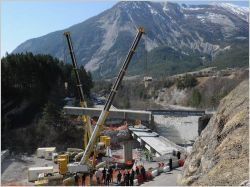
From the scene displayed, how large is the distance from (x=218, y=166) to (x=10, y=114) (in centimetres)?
3406

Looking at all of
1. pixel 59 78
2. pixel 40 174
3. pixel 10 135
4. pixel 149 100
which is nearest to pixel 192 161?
pixel 40 174

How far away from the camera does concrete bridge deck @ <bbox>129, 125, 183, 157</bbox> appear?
28422mm

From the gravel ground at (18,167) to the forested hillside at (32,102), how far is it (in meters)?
4.99

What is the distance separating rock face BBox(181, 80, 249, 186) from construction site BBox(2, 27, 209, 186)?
2.84 m

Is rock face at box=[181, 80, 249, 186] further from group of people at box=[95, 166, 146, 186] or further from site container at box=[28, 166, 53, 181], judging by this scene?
site container at box=[28, 166, 53, 181]

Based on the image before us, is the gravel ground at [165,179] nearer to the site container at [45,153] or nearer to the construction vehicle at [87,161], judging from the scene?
the construction vehicle at [87,161]

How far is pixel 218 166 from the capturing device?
13414 millimetres

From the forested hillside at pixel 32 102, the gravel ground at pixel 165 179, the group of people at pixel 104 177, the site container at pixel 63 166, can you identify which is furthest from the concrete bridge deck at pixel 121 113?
the forested hillside at pixel 32 102

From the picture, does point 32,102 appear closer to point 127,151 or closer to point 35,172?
point 127,151

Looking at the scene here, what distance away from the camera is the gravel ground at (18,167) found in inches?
1070

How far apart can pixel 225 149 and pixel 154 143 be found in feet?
54.4

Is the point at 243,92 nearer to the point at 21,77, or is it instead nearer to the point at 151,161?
the point at 151,161

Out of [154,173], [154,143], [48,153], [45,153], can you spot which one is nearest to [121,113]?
[154,173]

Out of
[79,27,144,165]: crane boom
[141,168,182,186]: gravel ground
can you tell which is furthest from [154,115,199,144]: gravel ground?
[141,168,182,186]: gravel ground
